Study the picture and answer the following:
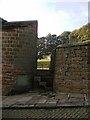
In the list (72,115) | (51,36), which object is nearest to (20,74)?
(72,115)

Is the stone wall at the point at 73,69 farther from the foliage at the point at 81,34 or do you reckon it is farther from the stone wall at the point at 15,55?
the foliage at the point at 81,34

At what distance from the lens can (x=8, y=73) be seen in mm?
7242

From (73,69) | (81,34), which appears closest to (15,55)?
(73,69)

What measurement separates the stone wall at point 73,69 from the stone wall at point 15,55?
1.06 m

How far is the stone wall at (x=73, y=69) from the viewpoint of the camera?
679 centimetres

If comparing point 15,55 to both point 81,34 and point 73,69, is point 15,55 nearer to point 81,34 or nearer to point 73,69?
point 73,69

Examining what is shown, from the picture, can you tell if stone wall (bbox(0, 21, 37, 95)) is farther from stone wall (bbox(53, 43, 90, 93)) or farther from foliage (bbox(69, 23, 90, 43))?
foliage (bbox(69, 23, 90, 43))

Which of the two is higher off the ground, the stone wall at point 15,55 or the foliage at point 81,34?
the foliage at point 81,34

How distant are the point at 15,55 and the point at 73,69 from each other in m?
1.78

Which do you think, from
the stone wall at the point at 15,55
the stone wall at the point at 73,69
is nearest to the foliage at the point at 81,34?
the stone wall at the point at 73,69

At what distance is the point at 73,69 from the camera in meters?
7.05

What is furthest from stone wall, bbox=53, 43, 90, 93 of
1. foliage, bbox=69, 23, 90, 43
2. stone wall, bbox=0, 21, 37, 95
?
foliage, bbox=69, 23, 90, 43

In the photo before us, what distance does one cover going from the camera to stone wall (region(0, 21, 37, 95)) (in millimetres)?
7234

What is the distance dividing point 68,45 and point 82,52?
1.82 feet
